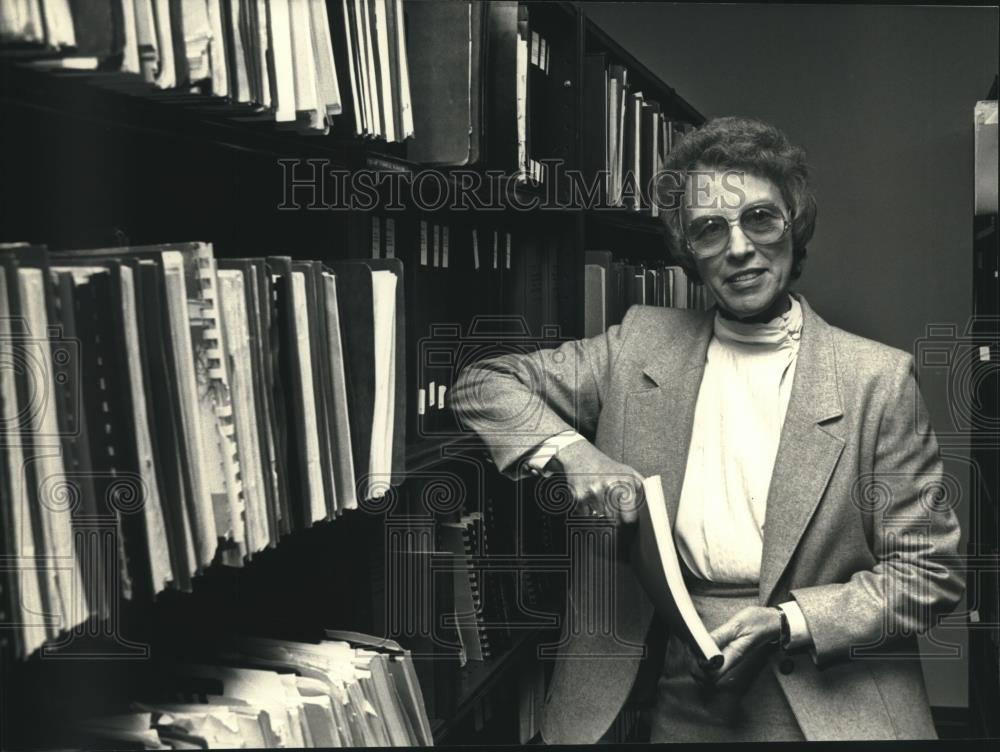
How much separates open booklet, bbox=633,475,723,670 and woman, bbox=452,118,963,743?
2 centimetres

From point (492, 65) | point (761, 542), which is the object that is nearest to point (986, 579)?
point (761, 542)

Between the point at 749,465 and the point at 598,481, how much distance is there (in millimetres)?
251

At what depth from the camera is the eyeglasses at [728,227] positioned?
1.74 meters

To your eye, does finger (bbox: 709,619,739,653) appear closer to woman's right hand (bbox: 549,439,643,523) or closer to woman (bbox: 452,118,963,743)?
woman (bbox: 452,118,963,743)

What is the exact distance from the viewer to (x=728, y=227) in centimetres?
174

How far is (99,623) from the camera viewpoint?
1.59 m

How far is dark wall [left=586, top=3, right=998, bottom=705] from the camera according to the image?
1.83 meters

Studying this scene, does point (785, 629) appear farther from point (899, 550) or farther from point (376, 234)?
point (376, 234)

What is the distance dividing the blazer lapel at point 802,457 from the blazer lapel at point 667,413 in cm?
16
